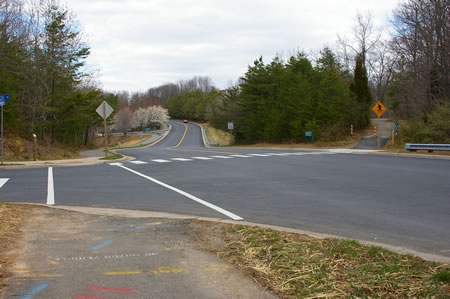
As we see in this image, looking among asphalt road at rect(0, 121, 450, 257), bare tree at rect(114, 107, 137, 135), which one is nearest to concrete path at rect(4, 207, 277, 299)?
asphalt road at rect(0, 121, 450, 257)

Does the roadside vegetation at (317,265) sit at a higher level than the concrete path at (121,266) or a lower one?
higher

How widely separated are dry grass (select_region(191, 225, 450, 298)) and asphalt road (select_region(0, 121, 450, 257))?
119 cm

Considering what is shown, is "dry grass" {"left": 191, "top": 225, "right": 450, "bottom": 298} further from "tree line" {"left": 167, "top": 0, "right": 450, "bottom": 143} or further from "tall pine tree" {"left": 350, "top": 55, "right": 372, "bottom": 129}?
"tall pine tree" {"left": 350, "top": 55, "right": 372, "bottom": 129}

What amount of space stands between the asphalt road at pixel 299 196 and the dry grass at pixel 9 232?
172 cm

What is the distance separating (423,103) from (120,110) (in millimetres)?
108469

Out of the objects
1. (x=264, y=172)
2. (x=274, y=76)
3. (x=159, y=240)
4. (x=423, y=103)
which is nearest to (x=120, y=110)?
(x=274, y=76)

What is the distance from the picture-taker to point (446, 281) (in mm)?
3846

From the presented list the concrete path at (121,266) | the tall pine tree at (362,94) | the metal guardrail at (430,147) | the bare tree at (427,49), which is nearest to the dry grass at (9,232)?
the concrete path at (121,266)

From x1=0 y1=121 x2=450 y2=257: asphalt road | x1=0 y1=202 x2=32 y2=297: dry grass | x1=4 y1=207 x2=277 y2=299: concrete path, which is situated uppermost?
x1=0 y1=202 x2=32 y2=297: dry grass

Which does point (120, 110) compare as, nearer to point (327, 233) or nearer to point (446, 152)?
point (446, 152)

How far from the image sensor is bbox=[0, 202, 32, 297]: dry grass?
4633 mm

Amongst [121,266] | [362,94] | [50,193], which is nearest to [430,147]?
[50,193]

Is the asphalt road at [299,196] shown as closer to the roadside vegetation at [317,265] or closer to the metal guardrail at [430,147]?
the roadside vegetation at [317,265]

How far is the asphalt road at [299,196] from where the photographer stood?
689 cm
